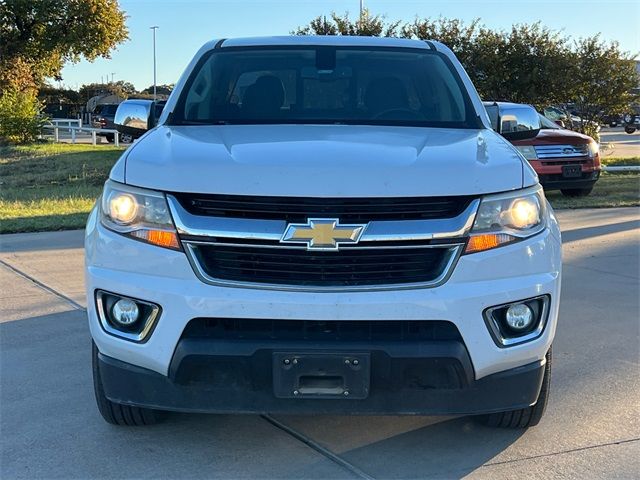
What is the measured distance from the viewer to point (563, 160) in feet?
38.2

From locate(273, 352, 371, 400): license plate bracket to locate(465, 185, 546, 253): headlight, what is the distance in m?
0.63

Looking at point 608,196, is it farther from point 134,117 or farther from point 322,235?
point 322,235

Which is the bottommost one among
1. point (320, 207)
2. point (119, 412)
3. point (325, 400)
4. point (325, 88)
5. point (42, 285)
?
point (42, 285)

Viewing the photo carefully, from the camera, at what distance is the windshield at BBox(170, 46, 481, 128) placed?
3.91 m

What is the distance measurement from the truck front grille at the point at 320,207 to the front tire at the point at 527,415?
0.97m

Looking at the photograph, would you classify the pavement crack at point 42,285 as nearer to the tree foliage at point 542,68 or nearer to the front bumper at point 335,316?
the front bumper at point 335,316

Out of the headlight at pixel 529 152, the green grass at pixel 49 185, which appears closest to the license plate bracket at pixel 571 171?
the headlight at pixel 529 152

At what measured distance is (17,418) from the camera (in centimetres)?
347

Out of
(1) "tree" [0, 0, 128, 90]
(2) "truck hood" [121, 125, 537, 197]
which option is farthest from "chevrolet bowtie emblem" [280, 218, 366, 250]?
(1) "tree" [0, 0, 128, 90]

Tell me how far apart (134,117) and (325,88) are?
1.20 meters

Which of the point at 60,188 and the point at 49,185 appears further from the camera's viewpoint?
the point at 49,185

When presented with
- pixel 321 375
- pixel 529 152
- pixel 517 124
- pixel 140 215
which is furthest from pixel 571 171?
pixel 140 215

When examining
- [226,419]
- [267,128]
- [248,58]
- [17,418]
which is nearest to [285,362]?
[226,419]

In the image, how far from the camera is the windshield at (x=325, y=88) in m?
3.91
